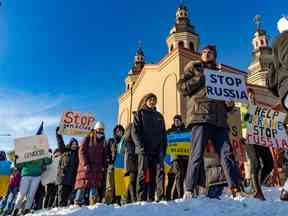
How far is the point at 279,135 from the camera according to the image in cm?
781

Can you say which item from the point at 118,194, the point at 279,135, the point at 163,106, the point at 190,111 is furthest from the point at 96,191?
the point at 163,106

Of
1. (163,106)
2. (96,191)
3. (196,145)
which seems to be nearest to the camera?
(196,145)

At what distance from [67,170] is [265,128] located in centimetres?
466

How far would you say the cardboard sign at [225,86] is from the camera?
510 cm

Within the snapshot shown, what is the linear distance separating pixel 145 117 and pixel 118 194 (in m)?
3.67

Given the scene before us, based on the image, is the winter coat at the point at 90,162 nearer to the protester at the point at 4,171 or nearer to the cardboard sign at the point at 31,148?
the cardboard sign at the point at 31,148

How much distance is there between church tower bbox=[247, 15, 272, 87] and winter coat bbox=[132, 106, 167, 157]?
38.4 metres

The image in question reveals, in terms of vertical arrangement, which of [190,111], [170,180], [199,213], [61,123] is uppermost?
[61,123]

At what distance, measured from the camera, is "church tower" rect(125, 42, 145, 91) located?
43.9m

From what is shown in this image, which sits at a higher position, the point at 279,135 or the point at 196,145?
the point at 279,135

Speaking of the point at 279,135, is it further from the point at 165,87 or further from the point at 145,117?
the point at 165,87

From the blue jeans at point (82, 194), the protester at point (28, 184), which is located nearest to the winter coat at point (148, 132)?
the blue jeans at point (82, 194)

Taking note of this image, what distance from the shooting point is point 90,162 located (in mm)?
7219

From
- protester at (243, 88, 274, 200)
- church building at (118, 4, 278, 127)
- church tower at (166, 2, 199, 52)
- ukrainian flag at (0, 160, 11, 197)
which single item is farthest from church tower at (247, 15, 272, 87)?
protester at (243, 88, 274, 200)
